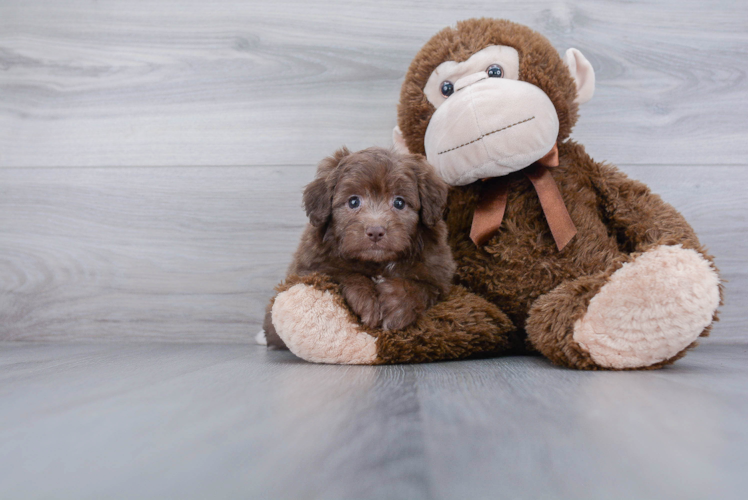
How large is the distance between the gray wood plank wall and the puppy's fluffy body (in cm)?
63

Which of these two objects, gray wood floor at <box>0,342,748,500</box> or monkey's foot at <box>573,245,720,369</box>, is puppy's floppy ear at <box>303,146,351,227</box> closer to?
gray wood floor at <box>0,342,748,500</box>

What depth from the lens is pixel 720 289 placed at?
1.04 meters

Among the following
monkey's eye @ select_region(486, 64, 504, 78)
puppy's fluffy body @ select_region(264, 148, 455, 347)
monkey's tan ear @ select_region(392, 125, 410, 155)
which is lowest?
puppy's fluffy body @ select_region(264, 148, 455, 347)

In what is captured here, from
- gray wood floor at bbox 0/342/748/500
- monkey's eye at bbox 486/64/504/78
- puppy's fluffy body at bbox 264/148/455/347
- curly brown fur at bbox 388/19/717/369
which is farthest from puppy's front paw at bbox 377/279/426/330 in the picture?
monkey's eye at bbox 486/64/504/78

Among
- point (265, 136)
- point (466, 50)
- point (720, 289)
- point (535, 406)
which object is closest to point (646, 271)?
point (720, 289)

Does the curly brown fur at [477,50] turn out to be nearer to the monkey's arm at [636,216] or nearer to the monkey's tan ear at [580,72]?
the monkey's tan ear at [580,72]

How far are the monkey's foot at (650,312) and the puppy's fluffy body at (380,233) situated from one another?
35 cm

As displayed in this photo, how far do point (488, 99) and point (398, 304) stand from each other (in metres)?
0.51

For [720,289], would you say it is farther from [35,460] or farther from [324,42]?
[324,42]

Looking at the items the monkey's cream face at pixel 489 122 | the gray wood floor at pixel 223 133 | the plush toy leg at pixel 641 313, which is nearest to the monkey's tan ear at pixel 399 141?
the monkey's cream face at pixel 489 122

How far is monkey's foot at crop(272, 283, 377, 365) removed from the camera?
3.52ft

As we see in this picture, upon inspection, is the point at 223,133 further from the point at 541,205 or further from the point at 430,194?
the point at 541,205

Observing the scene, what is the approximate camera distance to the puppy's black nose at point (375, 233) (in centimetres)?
106

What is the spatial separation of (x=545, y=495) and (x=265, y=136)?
5.16ft
